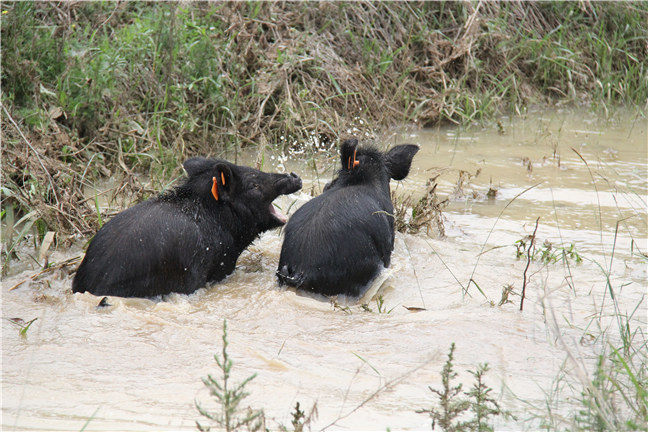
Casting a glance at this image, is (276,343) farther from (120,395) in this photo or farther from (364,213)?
(364,213)

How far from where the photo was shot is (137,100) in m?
7.70

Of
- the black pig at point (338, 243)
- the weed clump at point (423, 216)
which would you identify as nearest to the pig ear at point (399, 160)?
the weed clump at point (423, 216)

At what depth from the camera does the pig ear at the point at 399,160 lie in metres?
6.38

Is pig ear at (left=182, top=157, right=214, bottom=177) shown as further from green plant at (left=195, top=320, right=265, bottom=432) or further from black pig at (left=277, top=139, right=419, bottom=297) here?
green plant at (left=195, top=320, right=265, bottom=432)

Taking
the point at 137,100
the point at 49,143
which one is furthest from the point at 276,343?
the point at 137,100

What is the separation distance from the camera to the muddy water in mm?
3469

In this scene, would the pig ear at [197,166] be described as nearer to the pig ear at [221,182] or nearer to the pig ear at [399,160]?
the pig ear at [221,182]

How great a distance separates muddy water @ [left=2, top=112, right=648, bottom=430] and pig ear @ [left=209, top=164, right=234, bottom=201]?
0.63 metres

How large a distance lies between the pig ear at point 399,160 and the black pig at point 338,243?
2.07 feet

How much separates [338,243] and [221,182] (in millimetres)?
989

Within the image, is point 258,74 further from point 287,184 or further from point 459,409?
point 459,409

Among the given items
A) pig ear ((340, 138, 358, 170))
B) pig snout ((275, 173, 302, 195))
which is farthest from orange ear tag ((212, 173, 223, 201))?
pig ear ((340, 138, 358, 170))

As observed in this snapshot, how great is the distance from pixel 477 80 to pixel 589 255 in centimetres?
404

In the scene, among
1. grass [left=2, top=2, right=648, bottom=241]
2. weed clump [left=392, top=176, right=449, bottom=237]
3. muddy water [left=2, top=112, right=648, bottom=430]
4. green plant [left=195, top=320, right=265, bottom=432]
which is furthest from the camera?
grass [left=2, top=2, right=648, bottom=241]
